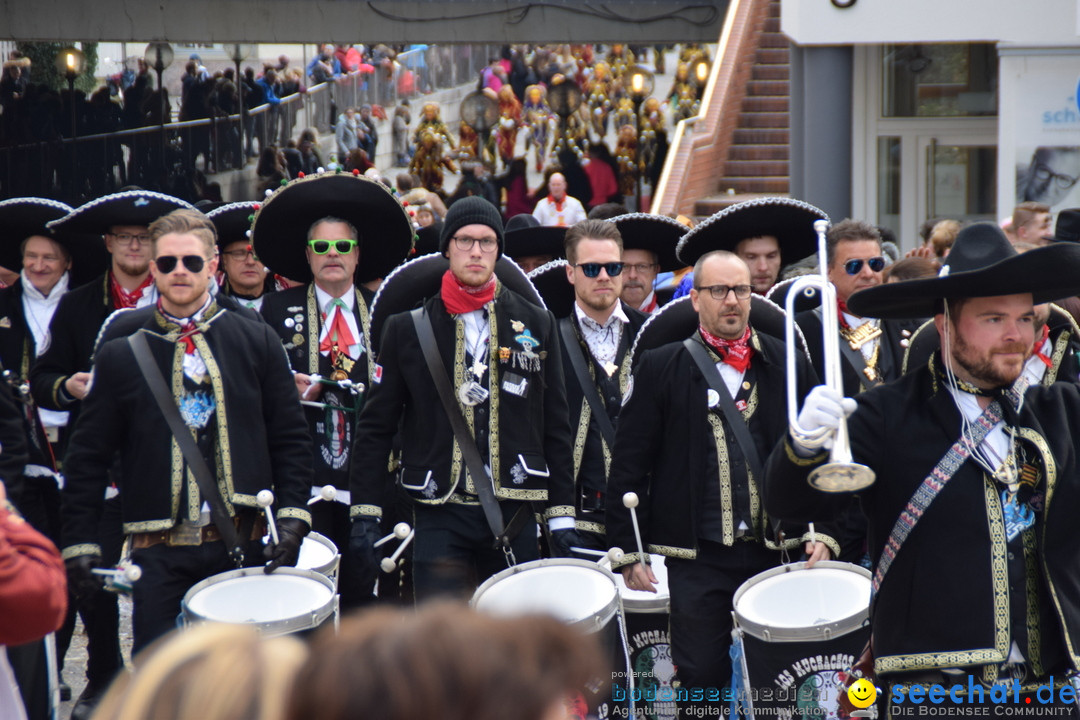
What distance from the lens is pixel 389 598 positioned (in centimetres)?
758

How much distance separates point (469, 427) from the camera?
6.33m

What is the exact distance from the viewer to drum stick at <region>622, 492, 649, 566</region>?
582 cm

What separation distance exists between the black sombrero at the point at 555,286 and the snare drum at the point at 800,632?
110 inches

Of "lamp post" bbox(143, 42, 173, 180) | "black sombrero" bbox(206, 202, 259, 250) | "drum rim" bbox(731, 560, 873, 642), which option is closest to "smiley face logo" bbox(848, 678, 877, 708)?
"drum rim" bbox(731, 560, 873, 642)

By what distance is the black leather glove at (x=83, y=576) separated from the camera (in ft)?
18.3

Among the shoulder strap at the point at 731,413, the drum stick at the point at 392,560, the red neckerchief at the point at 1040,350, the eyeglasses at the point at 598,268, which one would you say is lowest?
the drum stick at the point at 392,560

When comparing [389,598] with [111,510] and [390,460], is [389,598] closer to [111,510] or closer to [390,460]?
[390,460]

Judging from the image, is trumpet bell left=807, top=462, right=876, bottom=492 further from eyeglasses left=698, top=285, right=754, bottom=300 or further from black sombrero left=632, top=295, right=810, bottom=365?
black sombrero left=632, top=295, right=810, bottom=365

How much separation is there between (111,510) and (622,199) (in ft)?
57.8

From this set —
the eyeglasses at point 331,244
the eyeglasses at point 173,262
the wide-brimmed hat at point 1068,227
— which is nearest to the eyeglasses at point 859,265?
the wide-brimmed hat at point 1068,227

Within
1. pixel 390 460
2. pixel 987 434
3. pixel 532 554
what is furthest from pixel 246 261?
pixel 987 434

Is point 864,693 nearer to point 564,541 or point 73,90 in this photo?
point 564,541

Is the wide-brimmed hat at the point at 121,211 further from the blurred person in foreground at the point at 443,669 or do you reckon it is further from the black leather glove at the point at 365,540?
the blurred person in foreground at the point at 443,669

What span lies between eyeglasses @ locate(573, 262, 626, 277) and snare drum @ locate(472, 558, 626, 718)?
72.0 inches
